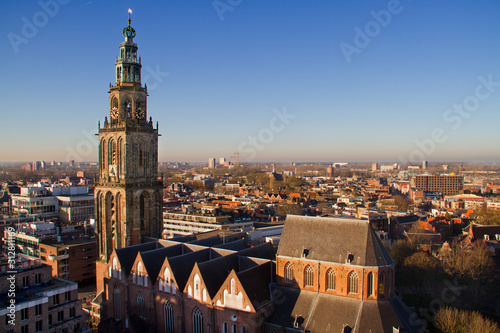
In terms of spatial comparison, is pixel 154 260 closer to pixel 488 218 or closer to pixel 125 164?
pixel 125 164

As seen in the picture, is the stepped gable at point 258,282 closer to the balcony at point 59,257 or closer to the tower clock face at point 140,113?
the tower clock face at point 140,113

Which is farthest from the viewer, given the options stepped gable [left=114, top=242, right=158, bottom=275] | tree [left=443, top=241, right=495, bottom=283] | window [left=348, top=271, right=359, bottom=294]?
tree [left=443, top=241, right=495, bottom=283]

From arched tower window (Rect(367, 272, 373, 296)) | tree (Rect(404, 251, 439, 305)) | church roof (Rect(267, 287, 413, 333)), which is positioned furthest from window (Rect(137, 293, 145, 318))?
tree (Rect(404, 251, 439, 305))

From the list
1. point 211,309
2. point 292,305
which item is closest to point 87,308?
point 211,309

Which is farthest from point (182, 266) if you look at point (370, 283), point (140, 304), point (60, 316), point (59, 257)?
point (59, 257)

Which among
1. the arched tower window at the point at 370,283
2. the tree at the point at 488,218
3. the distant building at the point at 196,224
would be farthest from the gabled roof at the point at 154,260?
the tree at the point at 488,218

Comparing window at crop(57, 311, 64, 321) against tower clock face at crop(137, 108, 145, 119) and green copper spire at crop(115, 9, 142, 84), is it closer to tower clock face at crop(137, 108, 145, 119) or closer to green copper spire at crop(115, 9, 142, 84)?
tower clock face at crop(137, 108, 145, 119)
